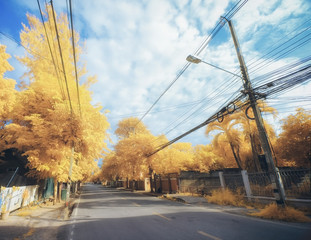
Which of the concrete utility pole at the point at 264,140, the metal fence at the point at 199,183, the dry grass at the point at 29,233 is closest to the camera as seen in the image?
the dry grass at the point at 29,233

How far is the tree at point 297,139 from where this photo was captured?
16.1 m

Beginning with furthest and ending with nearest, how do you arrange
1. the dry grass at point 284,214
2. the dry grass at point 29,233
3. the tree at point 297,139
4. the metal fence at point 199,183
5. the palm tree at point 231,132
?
the palm tree at point 231,132 → the metal fence at point 199,183 → the tree at point 297,139 → the dry grass at point 284,214 → the dry grass at point 29,233

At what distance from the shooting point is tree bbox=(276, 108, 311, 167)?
1608cm

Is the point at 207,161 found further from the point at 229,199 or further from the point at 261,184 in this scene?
the point at 261,184

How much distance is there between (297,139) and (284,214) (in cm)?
1267

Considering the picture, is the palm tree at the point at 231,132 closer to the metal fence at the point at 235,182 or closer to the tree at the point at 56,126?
the metal fence at the point at 235,182

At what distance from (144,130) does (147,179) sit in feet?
37.7

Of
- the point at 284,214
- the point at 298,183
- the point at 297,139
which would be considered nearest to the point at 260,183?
the point at 298,183

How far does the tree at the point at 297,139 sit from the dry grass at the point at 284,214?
38.0 ft

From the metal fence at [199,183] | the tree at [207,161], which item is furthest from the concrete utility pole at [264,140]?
the tree at [207,161]

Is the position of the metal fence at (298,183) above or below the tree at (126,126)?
below

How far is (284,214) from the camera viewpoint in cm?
758

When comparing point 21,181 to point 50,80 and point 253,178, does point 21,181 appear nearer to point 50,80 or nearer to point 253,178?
point 50,80

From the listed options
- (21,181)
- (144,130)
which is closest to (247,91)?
(21,181)
